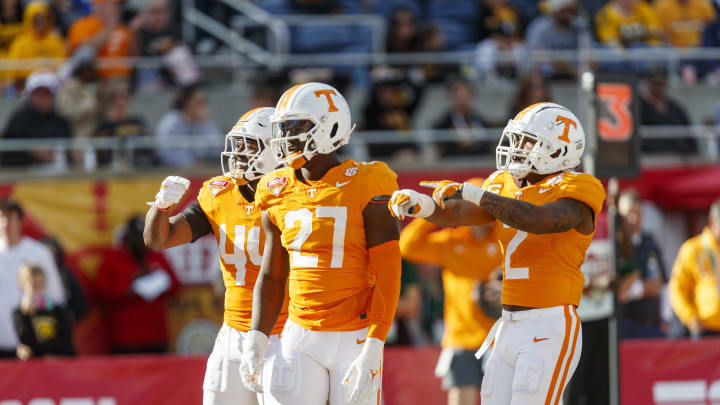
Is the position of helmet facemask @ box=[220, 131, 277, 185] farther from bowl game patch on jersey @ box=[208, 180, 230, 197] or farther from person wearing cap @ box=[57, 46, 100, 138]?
person wearing cap @ box=[57, 46, 100, 138]

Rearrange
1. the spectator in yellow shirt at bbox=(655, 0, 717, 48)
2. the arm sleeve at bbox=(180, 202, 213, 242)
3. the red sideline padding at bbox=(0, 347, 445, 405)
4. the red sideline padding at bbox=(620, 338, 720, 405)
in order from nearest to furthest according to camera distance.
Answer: the arm sleeve at bbox=(180, 202, 213, 242) < the red sideline padding at bbox=(0, 347, 445, 405) < the red sideline padding at bbox=(620, 338, 720, 405) < the spectator in yellow shirt at bbox=(655, 0, 717, 48)

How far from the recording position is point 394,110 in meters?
11.1

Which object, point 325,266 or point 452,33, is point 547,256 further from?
point 452,33

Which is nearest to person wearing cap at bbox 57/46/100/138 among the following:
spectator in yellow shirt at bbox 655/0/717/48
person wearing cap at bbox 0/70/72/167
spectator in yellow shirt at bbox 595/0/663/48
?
person wearing cap at bbox 0/70/72/167

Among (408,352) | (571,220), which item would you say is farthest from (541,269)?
(408,352)

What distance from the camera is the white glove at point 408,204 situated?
470cm

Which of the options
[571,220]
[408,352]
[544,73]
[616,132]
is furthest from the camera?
[544,73]

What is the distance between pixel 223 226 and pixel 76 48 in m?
6.59

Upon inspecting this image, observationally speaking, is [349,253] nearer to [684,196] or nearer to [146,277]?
[146,277]

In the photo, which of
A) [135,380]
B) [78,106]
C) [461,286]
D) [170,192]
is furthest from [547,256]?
[78,106]

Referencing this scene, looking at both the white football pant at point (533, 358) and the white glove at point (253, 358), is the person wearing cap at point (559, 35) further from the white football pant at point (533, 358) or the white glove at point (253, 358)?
the white glove at point (253, 358)

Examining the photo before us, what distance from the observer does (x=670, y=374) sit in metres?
8.17

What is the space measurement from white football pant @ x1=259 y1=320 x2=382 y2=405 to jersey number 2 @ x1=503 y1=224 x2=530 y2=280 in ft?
2.34

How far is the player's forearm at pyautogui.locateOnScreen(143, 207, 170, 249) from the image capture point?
18.1 ft
